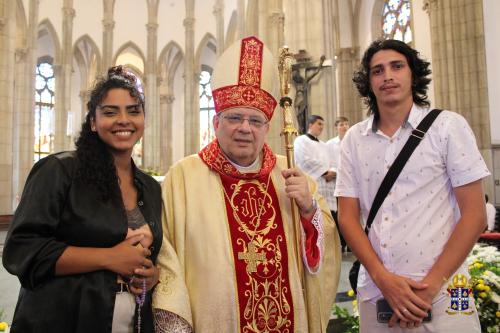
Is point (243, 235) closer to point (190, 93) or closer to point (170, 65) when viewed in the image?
point (190, 93)

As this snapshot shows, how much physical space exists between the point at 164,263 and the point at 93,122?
0.58 meters

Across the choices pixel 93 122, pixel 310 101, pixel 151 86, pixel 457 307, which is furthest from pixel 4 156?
pixel 457 307

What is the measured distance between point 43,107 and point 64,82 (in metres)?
5.14

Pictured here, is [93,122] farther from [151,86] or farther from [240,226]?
[151,86]

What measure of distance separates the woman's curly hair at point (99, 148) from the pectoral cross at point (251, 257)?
579mm

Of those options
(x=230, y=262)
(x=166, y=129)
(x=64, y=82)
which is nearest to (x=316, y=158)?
(x=230, y=262)

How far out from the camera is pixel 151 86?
2105 cm

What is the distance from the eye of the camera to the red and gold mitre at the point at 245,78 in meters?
1.97

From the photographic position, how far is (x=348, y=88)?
1558cm

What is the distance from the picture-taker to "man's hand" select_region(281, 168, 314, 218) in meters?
1.80

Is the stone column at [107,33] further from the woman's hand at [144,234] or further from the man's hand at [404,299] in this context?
the man's hand at [404,299]

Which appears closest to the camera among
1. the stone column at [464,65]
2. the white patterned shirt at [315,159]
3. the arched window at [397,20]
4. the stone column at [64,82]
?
the white patterned shirt at [315,159]

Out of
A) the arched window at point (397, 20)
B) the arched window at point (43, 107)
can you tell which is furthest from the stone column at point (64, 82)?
the arched window at point (397, 20)

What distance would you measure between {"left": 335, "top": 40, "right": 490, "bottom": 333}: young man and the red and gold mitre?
47 centimetres
